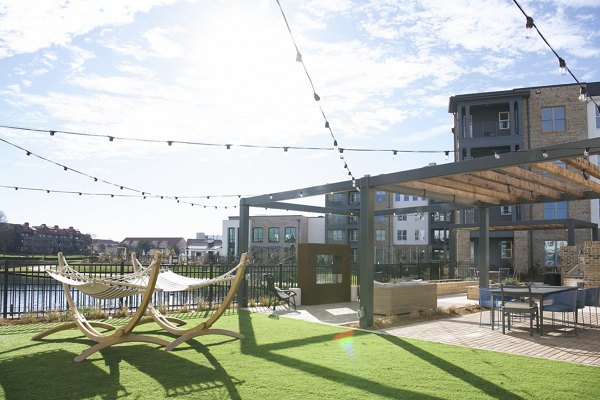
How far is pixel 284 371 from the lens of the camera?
593 cm

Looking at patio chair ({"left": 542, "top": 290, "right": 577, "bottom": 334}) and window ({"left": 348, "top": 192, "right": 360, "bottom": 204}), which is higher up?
window ({"left": 348, "top": 192, "right": 360, "bottom": 204})

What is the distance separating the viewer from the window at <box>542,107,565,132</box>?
28492mm

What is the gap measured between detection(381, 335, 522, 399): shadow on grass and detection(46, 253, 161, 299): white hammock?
156 inches

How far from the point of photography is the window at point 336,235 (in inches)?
2019

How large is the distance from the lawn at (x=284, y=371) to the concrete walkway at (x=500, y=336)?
58 cm

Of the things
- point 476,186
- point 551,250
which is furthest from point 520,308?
point 551,250

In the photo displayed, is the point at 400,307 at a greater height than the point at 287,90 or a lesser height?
lesser

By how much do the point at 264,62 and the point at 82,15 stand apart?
2.93 metres

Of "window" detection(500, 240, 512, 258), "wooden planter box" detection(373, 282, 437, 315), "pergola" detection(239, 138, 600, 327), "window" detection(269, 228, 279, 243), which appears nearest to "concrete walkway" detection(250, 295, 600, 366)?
"wooden planter box" detection(373, 282, 437, 315)

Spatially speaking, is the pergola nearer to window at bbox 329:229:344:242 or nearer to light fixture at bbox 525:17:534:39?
light fixture at bbox 525:17:534:39

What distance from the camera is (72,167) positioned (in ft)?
36.4

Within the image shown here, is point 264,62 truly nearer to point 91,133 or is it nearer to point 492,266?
point 91,133

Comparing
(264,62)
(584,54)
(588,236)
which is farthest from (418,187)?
(588,236)

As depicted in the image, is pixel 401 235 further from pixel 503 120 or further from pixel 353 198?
pixel 503 120
